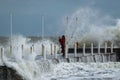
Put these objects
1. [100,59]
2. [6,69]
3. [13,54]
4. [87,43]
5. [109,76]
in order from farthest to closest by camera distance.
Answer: [87,43] → [100,59] → [13,54] → [109,76] → [6,69]

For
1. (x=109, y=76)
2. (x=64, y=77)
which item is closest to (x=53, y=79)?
(x=64, y=77)

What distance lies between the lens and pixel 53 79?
30.7 metres

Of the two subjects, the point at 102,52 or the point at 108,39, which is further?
the point at 108,39

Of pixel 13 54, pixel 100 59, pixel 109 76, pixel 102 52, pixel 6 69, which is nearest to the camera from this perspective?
pixel 6 69

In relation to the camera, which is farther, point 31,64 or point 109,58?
point 109,58

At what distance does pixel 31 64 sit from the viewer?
31.9m

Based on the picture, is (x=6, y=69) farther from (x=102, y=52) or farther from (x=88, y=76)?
(x=102, y=52)

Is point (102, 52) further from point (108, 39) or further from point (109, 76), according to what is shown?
point (108, 39)

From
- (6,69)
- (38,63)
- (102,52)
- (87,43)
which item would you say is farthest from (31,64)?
(87,43)

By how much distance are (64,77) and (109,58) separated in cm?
932

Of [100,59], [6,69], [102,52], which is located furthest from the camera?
[102,52]

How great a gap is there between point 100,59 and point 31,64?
28.8 ft

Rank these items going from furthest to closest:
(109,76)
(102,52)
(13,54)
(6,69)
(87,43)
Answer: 1. (87,43)
2. (102,52)
3. (13,54)
4. (109,76)
5. (6,69)

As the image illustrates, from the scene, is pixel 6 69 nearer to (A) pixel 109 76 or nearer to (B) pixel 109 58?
(A) pixel 109 76
